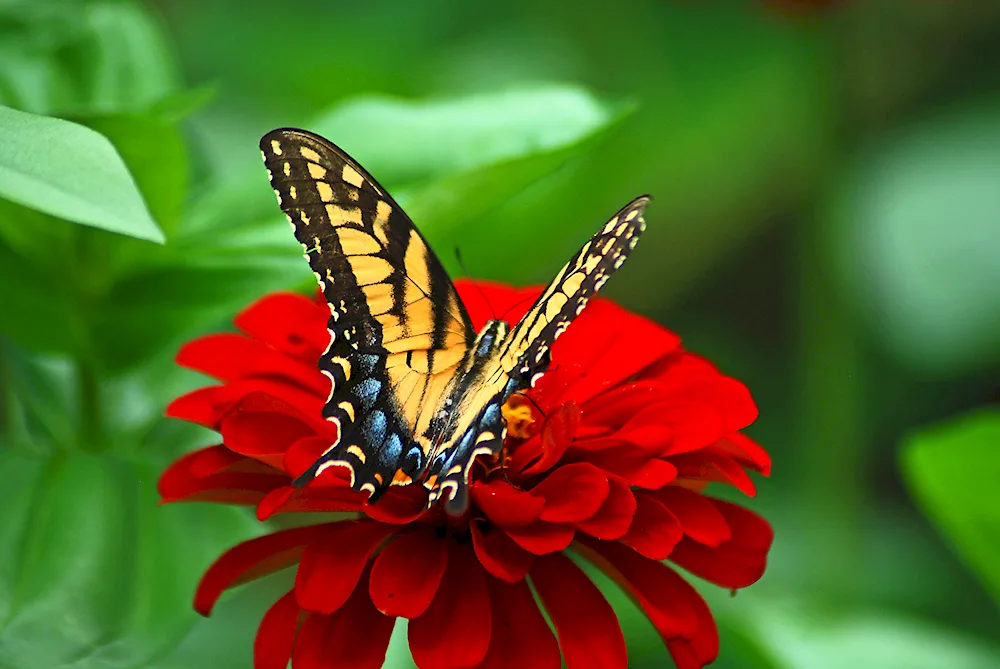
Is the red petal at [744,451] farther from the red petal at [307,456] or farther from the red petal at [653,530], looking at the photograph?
the red petal at [307,456]

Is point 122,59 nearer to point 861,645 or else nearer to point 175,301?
point 175,301

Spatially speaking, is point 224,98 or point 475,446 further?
point 224,98

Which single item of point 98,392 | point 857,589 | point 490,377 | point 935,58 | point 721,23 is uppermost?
point 721,23

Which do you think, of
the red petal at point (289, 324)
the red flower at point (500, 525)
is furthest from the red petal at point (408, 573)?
the red petal at point (289, 324)

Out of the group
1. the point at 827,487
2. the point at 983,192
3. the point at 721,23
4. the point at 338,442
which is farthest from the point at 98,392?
the point at 721,23

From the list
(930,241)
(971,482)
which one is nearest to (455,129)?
(971,482)

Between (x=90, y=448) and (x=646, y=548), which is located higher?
(x=90, y=448)

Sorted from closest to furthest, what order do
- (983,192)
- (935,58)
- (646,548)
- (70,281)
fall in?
(646,548) → (70,281) → (983,192) → (935,58)

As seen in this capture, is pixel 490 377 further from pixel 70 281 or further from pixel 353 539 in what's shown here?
pixel 70 281

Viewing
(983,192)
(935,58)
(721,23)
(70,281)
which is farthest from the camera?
(721,23)
